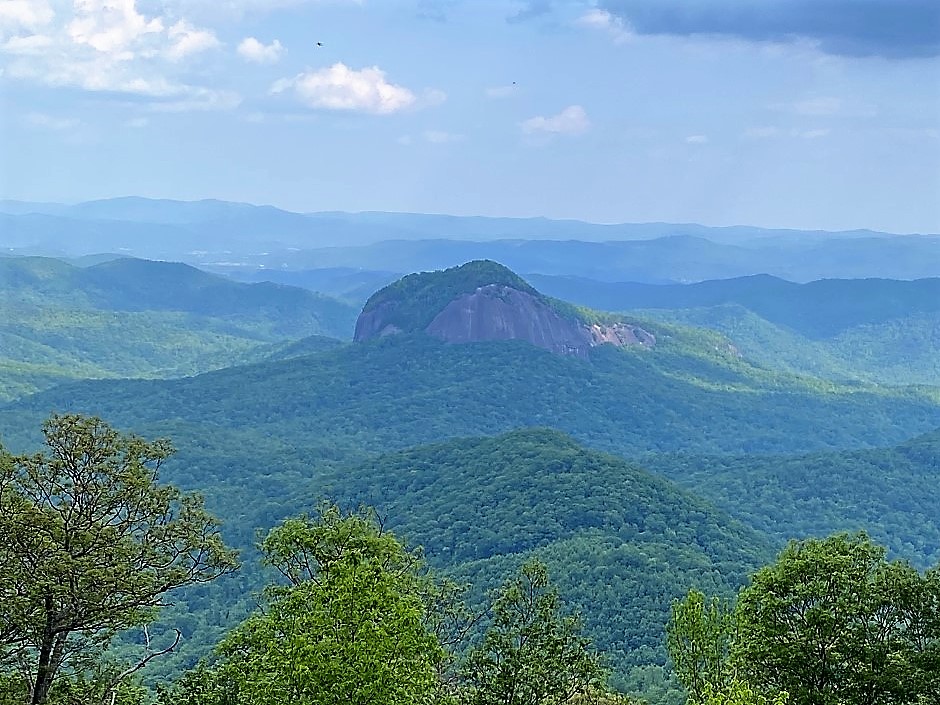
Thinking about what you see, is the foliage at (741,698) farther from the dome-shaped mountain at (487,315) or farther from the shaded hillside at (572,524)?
the dome-shaped mountain at (487,315)

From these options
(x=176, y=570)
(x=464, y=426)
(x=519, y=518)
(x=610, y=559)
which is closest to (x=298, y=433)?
(x=464, y=426)

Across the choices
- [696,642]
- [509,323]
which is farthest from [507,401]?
[696,642]

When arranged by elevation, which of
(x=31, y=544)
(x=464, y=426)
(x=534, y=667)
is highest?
(x=31, y=544)

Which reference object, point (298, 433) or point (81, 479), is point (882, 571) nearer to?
point (81, 479)

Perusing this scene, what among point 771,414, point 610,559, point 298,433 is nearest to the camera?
point 610,559

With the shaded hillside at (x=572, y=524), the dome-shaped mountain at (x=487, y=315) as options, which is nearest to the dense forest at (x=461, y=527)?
the shaded hillside at (x=572, y=524)

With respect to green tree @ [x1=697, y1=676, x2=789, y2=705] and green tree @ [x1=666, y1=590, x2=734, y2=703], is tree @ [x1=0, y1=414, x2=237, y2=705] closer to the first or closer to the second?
green tree @ [x1=697, y1=676, x2=789, y2=705]
